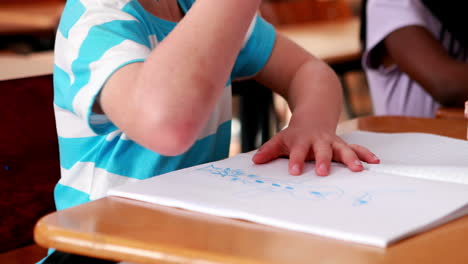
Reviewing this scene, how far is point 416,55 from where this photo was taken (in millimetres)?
1474

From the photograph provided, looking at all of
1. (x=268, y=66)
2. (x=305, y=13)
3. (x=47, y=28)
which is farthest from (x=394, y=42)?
(x=47, y=28)

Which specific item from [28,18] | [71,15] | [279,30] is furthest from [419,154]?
[28,18]

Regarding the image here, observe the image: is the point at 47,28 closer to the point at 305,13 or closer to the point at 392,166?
the point at 305,13

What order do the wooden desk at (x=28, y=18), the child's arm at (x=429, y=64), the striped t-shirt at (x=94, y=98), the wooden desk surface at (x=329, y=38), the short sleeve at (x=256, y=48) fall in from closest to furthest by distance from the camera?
the striped t-shirt at (x=94, y=98)
the short sleeve at (x=256, y=48)
the child's arm at (x=429, y=64)
the wooden desk surface at (x=329, y=38)
the wooden desk at (x=28, y=18)

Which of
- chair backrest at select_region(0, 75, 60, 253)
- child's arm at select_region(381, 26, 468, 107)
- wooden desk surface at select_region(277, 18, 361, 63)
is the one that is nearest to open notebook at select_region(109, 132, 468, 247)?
chair backrest at select_region(0, 75, 60, 253)

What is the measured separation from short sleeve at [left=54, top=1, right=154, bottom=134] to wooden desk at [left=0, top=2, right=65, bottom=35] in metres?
2.87

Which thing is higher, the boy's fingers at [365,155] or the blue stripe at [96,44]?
the blue stripe at [96,44]

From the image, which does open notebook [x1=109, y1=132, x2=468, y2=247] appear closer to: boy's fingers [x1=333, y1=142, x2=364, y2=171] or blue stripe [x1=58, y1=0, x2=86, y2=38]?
boy's fingers [x1=333, y1=142, x2=364, y2=171]

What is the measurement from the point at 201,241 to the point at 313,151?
0.28m

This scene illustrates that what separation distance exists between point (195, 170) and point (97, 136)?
202mm

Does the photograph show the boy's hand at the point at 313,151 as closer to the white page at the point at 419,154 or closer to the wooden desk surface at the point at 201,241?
the white page at the point at 419,154

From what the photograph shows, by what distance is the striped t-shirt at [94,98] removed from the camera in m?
0.68

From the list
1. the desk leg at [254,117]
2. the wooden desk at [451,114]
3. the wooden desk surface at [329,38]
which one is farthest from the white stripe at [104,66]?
the wooden desk surface at [329,38]

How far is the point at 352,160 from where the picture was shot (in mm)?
671
